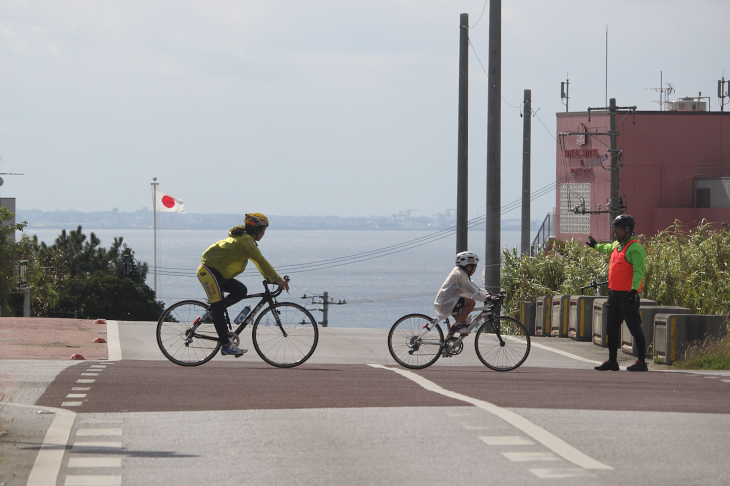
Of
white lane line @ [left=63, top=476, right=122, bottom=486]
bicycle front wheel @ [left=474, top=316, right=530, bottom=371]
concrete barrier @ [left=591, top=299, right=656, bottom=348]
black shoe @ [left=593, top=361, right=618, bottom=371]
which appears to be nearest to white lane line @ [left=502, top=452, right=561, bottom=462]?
white lane line @ [left=63, top=476, right=122, bottom=486]

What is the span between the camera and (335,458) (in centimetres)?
686

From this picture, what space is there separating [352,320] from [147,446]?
14700 cm

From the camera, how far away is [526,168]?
1636 inches

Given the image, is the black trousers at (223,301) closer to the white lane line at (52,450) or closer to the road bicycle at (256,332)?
the road bicycle at (256,332)

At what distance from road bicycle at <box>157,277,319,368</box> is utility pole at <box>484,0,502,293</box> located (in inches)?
458

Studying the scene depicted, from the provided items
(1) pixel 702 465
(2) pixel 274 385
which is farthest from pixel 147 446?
(1) pixel 702 465

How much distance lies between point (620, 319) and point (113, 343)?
8.17 metres

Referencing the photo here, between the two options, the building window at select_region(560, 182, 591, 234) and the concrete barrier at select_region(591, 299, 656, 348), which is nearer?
the concrete barrier at select_region(591, 299, 656, 348)

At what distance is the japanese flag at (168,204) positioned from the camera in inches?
2689

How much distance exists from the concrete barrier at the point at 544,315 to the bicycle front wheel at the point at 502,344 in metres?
8.67

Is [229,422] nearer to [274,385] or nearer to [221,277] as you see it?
[274,385]

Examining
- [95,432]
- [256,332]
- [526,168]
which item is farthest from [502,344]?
[526,168]

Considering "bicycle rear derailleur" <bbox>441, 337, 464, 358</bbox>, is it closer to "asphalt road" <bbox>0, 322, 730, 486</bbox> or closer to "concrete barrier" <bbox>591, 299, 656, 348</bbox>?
"asphalt road" <bbox>0, 322, 730, 486</bbox>

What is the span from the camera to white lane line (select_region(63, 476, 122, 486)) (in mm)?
6184
